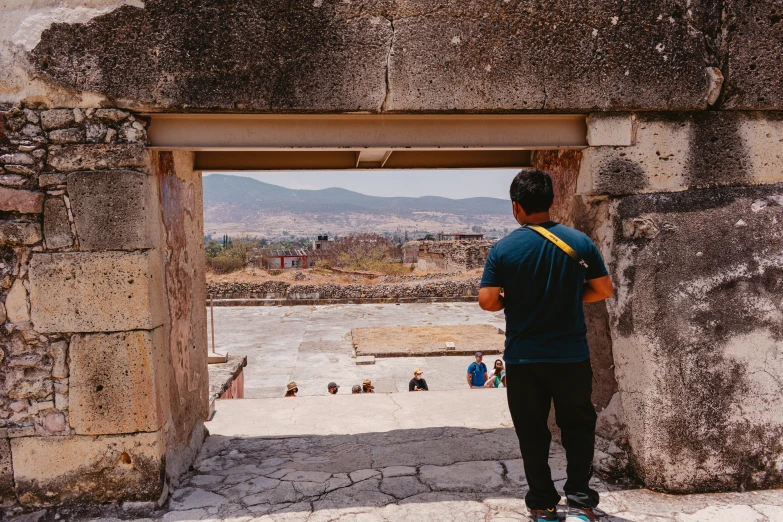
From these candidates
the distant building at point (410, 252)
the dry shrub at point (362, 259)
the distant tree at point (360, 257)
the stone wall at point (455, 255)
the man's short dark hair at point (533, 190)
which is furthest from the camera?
the distant building at point (410, 252)

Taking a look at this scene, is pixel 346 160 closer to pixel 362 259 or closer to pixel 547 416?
pixel 547 416

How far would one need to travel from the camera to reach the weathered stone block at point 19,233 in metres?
3.20

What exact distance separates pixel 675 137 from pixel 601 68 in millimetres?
657

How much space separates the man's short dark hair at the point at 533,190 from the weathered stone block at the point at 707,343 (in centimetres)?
101

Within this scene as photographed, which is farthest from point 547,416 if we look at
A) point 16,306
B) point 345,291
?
point 345,291

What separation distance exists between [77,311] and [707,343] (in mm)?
3792

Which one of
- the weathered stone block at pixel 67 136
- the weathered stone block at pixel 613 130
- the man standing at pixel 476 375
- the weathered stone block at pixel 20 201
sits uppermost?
the weathered stone block at pixel 613 130

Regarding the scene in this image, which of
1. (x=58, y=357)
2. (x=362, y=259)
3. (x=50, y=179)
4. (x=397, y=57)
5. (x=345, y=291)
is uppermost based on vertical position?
(x=397, y=57)

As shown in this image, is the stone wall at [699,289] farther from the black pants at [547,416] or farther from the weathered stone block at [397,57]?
the black pants at [547,416]

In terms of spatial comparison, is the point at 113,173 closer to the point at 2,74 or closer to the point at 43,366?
the point at 2,74

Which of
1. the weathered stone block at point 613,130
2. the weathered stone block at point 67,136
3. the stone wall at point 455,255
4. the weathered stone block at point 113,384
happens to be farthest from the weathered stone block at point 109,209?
the stone wall at point 455,255

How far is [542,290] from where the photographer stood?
267cm

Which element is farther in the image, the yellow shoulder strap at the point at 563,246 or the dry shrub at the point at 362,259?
the dry shrub at the point at 362,259

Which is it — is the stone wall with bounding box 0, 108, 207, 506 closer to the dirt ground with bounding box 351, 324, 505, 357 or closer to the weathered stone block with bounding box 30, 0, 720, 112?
the weathered stone block with bounding box 30, 0, 720, 112
